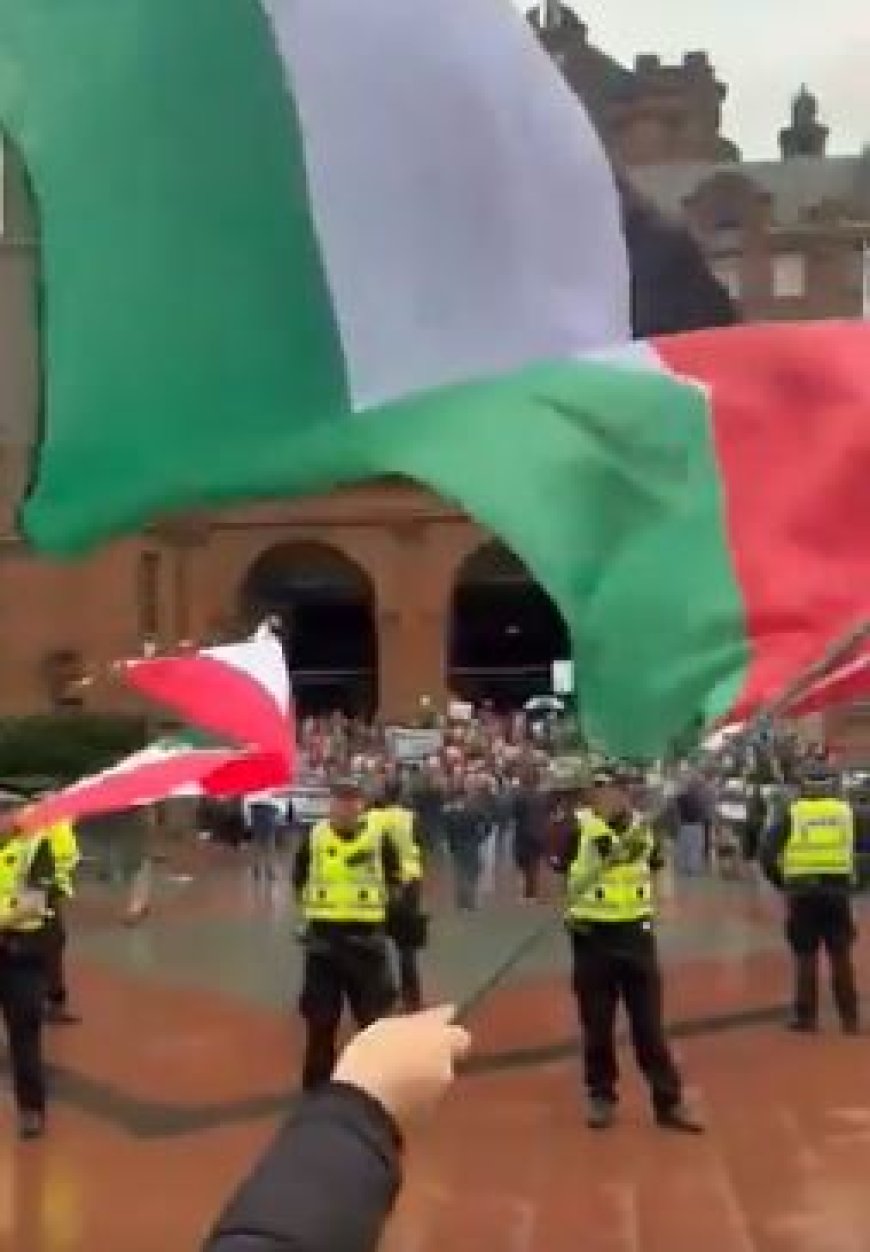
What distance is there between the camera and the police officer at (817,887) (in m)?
12.3

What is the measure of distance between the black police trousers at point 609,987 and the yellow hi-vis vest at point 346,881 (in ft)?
3.38

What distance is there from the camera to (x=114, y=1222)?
25.7 ft

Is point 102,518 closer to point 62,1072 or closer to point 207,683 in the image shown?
point 207,683

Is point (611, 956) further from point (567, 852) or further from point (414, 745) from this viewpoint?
point (414, 745)

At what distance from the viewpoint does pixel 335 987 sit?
9.84m

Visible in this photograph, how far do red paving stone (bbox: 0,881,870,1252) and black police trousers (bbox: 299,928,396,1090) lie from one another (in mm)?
439

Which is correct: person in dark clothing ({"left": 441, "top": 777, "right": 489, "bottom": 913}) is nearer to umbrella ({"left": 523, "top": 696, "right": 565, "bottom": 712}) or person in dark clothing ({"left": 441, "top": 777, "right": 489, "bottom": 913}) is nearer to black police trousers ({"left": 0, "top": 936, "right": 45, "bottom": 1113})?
umbrella ({"left": 523, "top": 696, "right": 565, "bottom": 712})

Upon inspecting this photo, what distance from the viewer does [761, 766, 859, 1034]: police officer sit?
1227 centimetres

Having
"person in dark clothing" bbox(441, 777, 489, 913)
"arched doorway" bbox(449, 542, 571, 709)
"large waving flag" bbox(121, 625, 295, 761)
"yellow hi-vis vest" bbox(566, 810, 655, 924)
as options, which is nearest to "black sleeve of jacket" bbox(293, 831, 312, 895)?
"yellow hi-vis vest" bbox(566, 810, 655, 924)

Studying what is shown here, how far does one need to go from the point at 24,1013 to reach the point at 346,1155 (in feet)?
24.5

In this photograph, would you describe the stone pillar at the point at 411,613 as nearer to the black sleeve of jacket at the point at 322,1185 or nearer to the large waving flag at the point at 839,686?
the large waving flag at the point at 839,686

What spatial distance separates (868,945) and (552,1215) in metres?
9.69

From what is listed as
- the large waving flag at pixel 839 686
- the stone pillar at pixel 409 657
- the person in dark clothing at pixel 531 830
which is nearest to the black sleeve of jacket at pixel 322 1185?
the large waving flag at pixel 839 686

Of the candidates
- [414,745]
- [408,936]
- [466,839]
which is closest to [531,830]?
[466,839]
